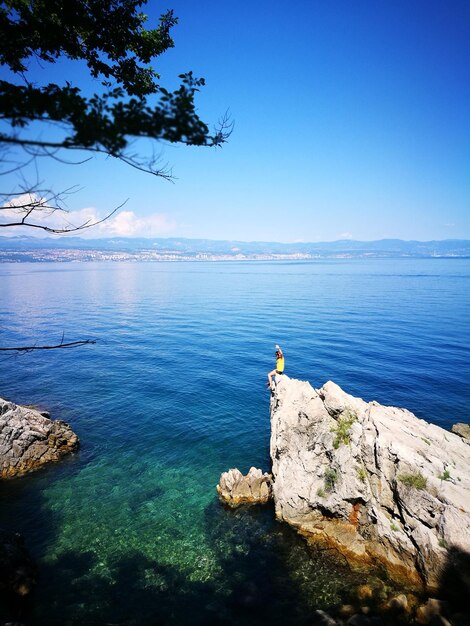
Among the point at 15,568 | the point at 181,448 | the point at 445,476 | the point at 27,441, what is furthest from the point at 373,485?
the point at 27,441

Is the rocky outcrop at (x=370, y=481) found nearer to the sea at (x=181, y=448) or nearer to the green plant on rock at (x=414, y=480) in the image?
the green plant on rock at (x=414, y=480)

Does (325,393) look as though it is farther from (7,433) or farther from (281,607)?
(7,433)

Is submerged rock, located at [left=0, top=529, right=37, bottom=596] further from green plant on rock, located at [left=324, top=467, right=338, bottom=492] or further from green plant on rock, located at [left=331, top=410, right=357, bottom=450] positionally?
green plant on rock, located at [left=331, top=410, right=357, bottom=450]

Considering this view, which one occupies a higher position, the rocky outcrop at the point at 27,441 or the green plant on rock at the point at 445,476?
the green plant on rock at the point at 445,476

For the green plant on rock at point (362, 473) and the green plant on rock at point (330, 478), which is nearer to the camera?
the green plant on rock at point (362, 473)

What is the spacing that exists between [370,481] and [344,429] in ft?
9.89

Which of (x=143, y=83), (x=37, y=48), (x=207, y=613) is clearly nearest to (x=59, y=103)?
(x=37, y=48)

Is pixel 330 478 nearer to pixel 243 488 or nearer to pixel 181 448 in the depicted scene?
pixel 243 488

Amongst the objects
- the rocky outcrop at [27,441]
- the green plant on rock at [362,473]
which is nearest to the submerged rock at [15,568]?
the rocky outcrop at [27,441]

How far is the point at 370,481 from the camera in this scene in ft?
58.7

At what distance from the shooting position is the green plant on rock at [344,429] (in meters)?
19.5

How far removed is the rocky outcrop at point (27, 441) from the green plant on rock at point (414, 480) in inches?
953

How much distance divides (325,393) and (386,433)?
418cm

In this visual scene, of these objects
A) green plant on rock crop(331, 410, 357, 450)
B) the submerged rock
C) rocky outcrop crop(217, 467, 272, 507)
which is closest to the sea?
the submerged rock
